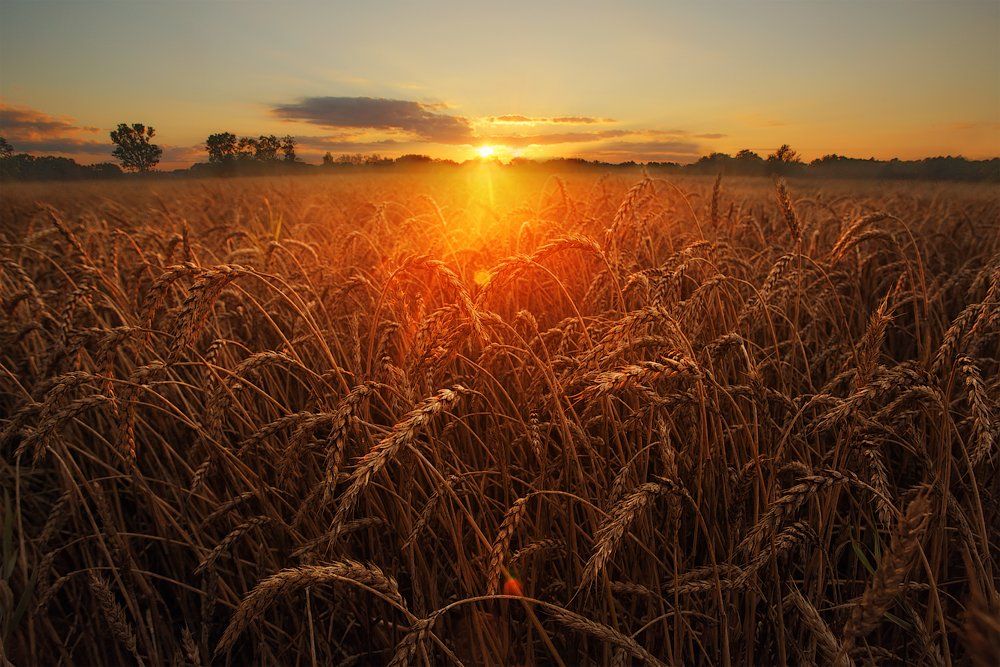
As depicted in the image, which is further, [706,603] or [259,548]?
[259,548]

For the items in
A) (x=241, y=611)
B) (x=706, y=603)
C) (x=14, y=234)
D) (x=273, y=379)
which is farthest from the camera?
(x=14, y=234)

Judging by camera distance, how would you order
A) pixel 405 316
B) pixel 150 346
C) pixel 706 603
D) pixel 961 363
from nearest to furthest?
pixel 961 363, pixel 706 603, pixel 405 316, pixel 150 346

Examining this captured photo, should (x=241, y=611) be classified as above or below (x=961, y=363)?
below

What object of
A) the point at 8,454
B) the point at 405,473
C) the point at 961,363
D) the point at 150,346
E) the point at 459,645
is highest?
the point at 961,363

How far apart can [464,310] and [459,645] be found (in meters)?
1.18

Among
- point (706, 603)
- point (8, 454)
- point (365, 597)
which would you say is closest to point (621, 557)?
point (706, 603)

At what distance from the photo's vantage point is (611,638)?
1.01 meters

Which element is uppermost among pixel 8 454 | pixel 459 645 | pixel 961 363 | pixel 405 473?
pixel 961 363

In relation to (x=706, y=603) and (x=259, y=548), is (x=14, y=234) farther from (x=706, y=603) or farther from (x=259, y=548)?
(x=706, y=603)

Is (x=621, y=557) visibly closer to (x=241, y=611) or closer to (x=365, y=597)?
(x=365, y=597)

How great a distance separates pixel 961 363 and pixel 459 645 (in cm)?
181

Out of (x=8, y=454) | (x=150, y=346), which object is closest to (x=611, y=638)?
(x=150, y=346)

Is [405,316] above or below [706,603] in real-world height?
above

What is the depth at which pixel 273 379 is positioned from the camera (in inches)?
109
